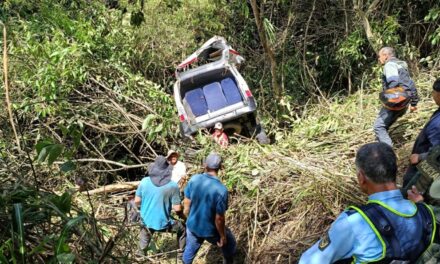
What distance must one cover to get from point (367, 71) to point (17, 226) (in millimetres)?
8662

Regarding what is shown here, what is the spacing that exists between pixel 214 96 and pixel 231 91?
31 centimetres

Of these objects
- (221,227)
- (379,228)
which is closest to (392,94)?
(221,227)

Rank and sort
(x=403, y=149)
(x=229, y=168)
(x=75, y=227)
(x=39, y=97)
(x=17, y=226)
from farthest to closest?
(x=39, y=97), (x=229, y=168), (x=403, y=149), (x=75, y=227), (x=17, y=226)

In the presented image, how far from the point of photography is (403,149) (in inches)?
242

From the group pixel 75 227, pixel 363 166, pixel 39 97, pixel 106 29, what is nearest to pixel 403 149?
pixel 363 166

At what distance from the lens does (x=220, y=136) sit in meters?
7.72

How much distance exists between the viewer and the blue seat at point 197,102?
8.52 metres

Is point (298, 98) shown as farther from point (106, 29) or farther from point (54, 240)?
point (54, 240)

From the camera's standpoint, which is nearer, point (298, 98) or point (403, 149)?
point (403, 149)

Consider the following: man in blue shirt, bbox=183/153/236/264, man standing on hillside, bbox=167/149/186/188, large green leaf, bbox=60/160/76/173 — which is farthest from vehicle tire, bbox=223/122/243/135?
large green leaf, bbox=60/160/76/173

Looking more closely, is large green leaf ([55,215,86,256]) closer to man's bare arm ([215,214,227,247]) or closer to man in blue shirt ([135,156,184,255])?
man's bare arm ([215,214,227,247])

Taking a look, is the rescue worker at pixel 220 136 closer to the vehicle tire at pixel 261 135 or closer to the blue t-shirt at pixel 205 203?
the vehicle tire at pixel 261 135

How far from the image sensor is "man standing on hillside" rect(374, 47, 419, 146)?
5.59 metres

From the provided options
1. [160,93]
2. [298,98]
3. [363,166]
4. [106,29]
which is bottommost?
[298,98]
